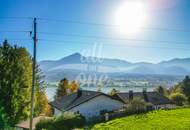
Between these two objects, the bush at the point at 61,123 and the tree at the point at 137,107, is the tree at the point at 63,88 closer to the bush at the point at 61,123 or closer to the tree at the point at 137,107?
the tree at the point at 137,107

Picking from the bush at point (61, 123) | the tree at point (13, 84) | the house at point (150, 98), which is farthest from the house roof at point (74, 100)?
the tree at point (13, 84)

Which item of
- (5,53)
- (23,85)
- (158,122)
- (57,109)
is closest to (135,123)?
(158,122)

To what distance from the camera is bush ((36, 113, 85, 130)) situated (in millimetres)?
35531

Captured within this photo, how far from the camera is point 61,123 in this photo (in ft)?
118

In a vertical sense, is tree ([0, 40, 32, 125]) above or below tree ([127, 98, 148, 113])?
above

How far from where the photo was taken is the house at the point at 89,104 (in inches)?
1906

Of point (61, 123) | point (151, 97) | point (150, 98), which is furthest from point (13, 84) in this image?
point (151, 97)

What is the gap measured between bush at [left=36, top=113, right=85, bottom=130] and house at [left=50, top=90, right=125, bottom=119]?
9.55 meters

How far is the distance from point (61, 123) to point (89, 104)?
13.6 metres

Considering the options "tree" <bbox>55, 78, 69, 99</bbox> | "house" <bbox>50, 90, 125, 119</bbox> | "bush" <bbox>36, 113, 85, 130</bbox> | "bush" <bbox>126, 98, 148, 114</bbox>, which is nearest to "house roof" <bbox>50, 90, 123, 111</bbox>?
"house" <bbox>50, 90, 125, 119</bbox>

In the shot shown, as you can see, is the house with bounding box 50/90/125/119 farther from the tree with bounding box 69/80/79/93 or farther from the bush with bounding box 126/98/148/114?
the tree with bounding box 69/80/79/93

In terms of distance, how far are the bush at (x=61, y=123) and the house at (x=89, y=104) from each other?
9.55 m

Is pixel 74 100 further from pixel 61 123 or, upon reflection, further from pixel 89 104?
pixel 61 123

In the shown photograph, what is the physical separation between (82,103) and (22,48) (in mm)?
12997
